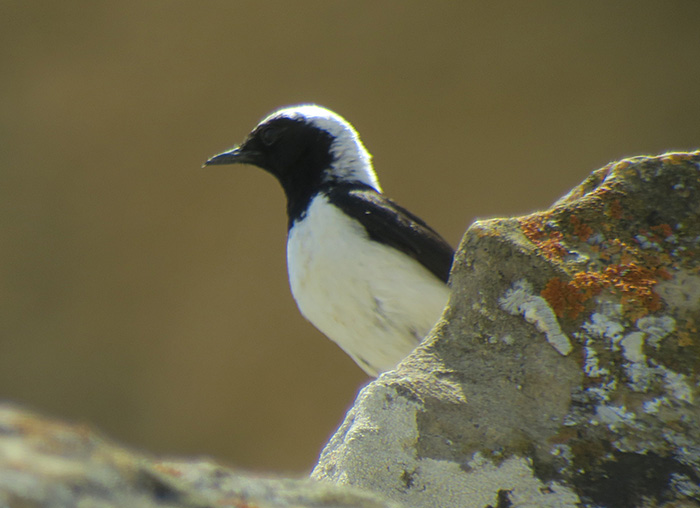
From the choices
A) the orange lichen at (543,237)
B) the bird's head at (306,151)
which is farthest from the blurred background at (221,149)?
the orange lichen at (543,237)

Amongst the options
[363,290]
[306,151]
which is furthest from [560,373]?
[306,151]

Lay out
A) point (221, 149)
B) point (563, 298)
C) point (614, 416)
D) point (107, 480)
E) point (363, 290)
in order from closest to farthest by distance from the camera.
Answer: point (107, 480)
point (614, 416)
point (563, 298)
point (363, 290)
point (221, 149)

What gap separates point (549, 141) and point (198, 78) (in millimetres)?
2665

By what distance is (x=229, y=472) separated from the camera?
111 cm

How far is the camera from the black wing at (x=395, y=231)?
339cm

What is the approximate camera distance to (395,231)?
3410 millimetres

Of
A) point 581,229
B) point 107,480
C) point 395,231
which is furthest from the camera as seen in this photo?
point 395,231

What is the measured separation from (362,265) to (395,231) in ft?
0.63

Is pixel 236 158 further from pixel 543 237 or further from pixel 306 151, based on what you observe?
pixel 543 237

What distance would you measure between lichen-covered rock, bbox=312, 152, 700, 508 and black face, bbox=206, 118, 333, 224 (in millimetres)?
1889

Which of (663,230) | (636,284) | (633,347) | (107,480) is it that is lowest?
(107,480)

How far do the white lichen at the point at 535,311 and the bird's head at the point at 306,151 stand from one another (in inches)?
77.5

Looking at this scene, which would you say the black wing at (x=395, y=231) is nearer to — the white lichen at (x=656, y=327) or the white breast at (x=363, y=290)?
Answer: the white breast at (x=363, y=290)

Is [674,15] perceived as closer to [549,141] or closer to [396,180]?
[549,141]
